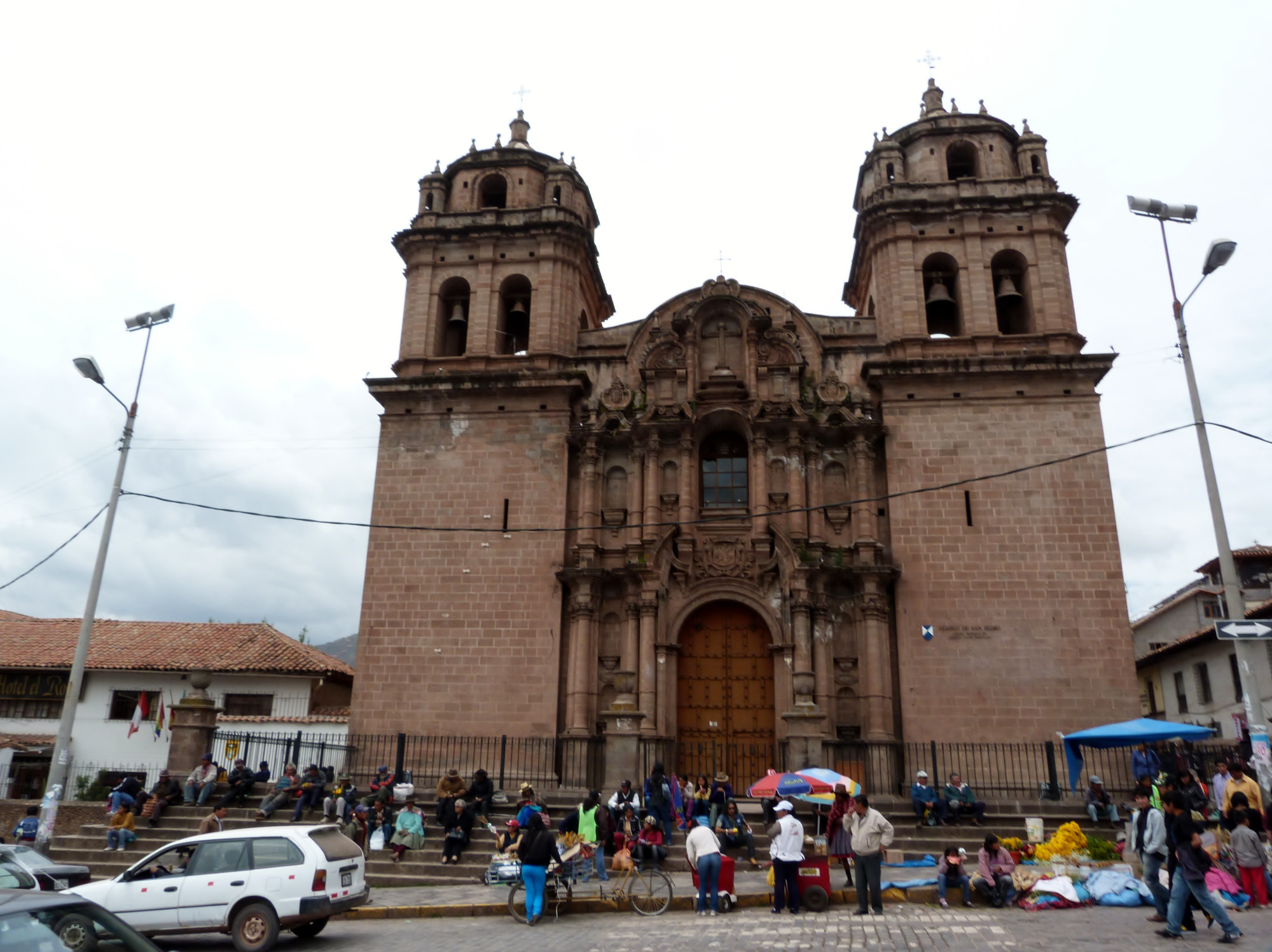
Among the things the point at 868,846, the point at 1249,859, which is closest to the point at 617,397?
the point at 868,846

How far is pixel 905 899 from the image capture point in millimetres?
12609

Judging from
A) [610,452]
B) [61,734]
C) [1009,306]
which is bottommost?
[61,734]

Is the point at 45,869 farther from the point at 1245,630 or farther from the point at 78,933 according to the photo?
the point at 1245,630

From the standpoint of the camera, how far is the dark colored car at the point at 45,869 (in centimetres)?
1216

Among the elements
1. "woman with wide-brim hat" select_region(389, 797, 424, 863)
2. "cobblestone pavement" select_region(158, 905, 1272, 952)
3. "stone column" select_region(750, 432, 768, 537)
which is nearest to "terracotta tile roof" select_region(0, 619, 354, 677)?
"woman with wide-brim hat" select_region(389, 797, 424, 863)

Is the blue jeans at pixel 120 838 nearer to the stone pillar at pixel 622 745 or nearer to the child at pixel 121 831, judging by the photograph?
the child at pixel 121 831

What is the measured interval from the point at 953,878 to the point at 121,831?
14138 millimetres

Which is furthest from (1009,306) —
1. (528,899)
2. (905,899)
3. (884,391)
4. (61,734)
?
(61,734)

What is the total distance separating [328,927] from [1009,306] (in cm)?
2212

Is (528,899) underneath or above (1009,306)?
underneath

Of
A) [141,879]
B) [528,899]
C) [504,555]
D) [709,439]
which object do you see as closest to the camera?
[141,879]

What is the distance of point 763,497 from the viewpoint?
22297mm

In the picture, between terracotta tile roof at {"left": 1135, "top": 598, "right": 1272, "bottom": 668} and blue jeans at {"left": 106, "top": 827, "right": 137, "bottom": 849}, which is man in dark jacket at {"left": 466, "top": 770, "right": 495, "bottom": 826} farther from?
terracotta tile roof at {"left": 1135, "top": 598, "right": 1272, "bottom": 668}

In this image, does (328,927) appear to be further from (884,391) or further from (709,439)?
(884,391)
